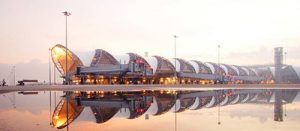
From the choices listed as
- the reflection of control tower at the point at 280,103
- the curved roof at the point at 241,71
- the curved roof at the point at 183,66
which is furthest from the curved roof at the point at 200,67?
the reflection of control tower at the point at 280,103

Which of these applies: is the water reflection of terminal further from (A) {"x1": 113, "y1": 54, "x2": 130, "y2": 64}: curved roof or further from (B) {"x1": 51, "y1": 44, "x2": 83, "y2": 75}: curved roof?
(A) {"x1": 113, "y1": 54, "x2": 130, "y2": 64}: curved roof

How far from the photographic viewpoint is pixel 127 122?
14.7 meters

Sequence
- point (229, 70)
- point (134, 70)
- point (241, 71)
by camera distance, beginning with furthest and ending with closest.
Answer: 1. point (241, 71)
2. point (229, 70)
3. point (134, 70)

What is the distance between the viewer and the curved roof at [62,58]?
95250mm

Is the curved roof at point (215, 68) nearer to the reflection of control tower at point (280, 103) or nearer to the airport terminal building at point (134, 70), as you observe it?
the airport terminal building at point (134, 70)

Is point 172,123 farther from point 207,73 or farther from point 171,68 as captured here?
point 207,73

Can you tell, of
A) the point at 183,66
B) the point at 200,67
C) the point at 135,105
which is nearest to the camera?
the point at 135,105

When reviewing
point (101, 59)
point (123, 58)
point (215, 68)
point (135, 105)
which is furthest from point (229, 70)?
point (135, 105)

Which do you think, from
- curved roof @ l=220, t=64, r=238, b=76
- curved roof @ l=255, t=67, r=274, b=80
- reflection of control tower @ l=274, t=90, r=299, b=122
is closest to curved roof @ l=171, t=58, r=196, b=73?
curved roof @ l=220, t=64, r=238, b=76

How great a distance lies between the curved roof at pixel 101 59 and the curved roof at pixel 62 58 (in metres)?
3.94

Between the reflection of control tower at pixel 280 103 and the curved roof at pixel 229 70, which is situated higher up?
the curved roof at pixel 229 70

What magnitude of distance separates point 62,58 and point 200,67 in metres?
47.3

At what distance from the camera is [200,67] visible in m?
122

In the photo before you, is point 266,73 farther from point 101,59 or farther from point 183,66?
point 101,59
